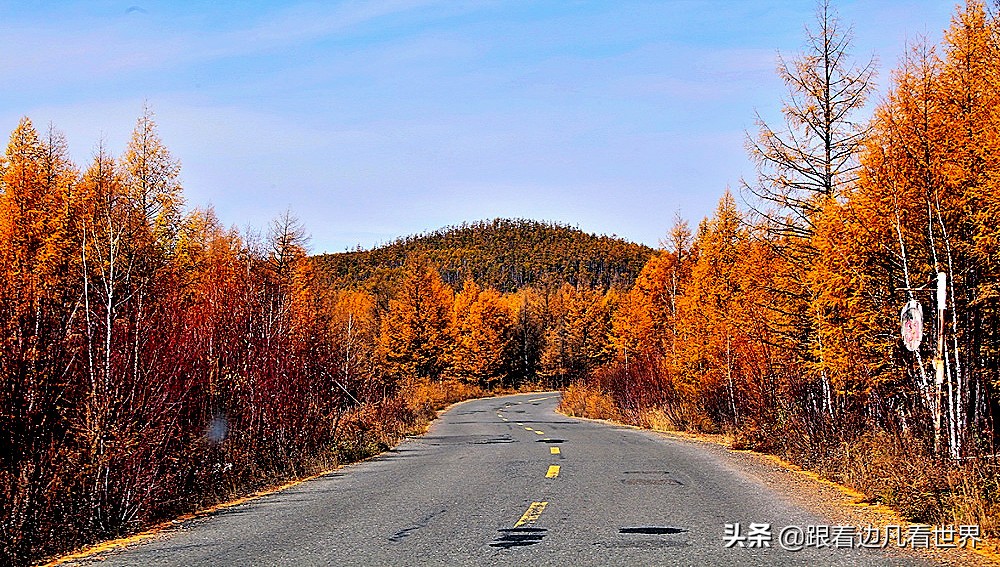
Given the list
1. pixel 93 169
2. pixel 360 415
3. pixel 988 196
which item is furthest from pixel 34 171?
pixel 988 196

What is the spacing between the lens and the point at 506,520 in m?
9.45

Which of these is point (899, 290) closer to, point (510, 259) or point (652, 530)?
point (652, 530)

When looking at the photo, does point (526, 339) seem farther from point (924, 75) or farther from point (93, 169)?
point (924, 75)

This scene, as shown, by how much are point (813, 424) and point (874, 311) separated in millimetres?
4631

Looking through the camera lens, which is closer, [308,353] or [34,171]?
[308,353]

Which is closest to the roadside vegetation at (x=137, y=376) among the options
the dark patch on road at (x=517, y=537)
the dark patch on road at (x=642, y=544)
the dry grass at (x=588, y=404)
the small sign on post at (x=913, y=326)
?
the dark patch on road at (x=517, y=537)

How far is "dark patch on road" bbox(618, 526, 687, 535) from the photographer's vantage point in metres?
→ 8.66

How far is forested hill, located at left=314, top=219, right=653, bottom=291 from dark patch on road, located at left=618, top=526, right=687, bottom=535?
148 metres

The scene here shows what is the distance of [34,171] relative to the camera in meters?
30.9

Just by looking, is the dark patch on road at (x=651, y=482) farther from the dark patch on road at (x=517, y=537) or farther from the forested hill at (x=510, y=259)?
the forested hill at (x=510, y=259)

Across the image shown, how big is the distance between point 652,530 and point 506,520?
1677mm

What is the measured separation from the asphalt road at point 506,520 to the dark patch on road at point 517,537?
1 centimetres

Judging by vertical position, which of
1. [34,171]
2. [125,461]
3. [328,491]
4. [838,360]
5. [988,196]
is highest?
[34,171]

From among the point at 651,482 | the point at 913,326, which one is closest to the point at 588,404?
the point at 651,482
